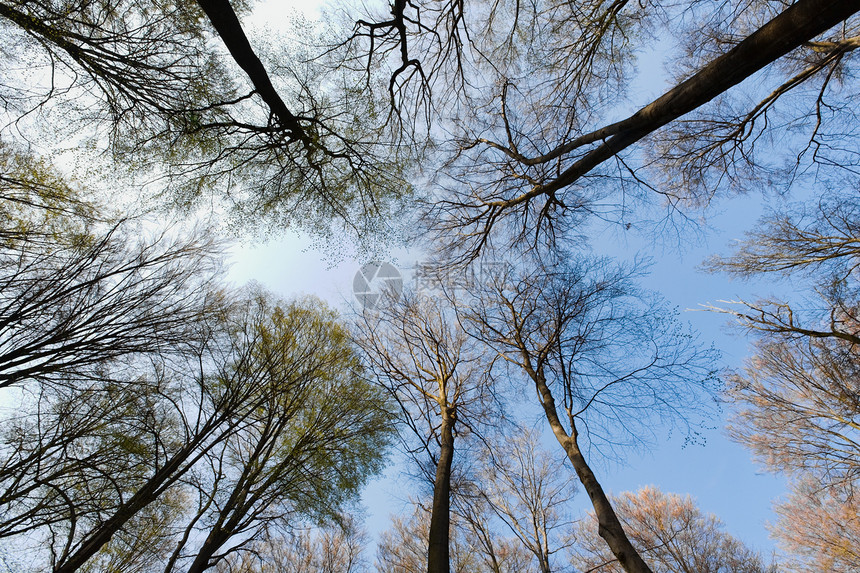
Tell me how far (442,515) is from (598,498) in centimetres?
197

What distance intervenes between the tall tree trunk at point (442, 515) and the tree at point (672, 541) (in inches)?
400

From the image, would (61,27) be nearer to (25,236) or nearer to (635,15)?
(25,236)

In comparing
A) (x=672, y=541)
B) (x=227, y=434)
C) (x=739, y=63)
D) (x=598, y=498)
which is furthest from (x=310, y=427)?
(x=672, y=541)

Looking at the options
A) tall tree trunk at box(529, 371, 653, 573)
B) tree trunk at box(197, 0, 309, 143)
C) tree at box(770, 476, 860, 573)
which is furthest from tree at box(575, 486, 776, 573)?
tree trunk at box(197, 0, 309, 143)

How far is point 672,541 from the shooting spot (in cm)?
1219

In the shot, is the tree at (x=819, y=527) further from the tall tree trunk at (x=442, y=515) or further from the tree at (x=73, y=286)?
the tree at (x=73, y=286)

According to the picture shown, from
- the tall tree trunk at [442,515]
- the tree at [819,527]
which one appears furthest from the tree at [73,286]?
the tree at [819,527]

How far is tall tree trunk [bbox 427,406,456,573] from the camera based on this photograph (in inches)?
145

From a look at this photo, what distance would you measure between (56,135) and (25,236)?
170 centimetres

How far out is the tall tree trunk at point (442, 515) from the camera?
3676mm

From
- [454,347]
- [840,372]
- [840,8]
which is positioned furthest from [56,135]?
[840,372]

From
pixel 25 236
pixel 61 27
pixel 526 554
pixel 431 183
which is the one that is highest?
pixel 431 183

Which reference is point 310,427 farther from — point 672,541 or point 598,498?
point 672,541

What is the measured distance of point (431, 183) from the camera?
19.9 feet
